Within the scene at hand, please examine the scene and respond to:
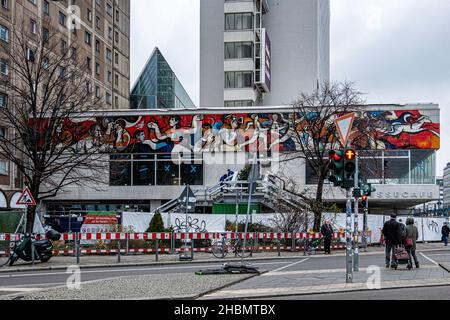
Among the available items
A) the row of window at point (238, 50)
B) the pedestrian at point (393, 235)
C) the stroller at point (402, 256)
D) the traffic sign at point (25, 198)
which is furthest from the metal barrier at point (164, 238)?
the row of window at point (238, 50)

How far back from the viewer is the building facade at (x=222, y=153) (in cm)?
5434

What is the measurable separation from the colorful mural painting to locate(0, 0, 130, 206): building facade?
4.09 meters

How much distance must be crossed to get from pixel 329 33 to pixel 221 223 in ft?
244

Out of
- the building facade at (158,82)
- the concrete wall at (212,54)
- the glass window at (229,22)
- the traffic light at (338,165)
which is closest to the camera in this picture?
the traffic light at (338,165)

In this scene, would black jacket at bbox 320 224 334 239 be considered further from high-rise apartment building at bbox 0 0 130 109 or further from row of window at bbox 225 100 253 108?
high-rise apartment building at bbox 0 0 130 109

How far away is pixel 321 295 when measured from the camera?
14.6 m

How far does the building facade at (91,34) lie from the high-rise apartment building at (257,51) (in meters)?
11.6

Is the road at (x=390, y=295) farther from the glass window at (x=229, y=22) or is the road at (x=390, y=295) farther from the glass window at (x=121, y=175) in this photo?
the glass window at (x=229, y=22)

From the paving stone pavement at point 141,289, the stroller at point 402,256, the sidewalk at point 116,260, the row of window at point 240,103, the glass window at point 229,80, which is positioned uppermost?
the glass window at point 229,80

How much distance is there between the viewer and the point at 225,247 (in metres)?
30.0

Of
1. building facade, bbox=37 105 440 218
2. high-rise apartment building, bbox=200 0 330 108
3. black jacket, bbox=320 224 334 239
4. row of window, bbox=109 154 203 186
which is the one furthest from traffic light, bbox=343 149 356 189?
high-rise apartment building, bbox=200 0 330 108

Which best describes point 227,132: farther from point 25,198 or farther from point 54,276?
point 54,276

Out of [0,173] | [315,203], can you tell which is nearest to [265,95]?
[0,173]
